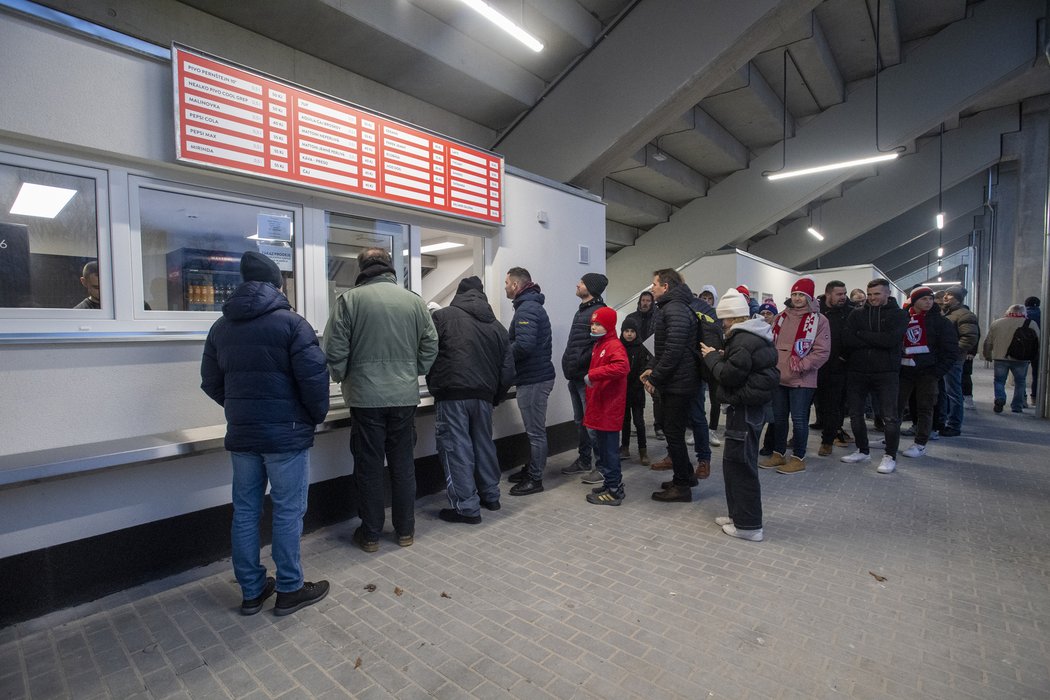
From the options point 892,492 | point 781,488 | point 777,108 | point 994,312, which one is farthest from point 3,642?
point 994,312

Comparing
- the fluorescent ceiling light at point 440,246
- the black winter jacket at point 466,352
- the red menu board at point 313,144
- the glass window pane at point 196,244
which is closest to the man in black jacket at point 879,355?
the black winter jacket at point 466,352

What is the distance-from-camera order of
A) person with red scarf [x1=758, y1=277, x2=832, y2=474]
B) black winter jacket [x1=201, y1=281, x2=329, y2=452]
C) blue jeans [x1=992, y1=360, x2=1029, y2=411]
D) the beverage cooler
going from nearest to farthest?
black winter jacket [x1=201, y1=281, x2=329, y2=452] → the beverage cooler → person with red scarf [x1=758, y1=277, x2=832, y2=474] → blue jeans [x1=992, y1=360, x2=1029, y2=411]

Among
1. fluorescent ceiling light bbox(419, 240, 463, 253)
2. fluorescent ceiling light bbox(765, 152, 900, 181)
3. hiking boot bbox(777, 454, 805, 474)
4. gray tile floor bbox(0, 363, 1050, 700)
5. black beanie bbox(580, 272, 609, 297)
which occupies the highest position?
fluorescent ceiling light bbox(765, 152, 900, 181)

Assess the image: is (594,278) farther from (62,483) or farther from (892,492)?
(62,483)

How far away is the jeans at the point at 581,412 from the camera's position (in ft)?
14.3

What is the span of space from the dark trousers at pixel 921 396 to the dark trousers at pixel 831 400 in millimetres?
496

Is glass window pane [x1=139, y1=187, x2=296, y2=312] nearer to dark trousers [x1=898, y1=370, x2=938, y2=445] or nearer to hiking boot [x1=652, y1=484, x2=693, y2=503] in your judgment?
hiking boot [x1=652, y1=484, x2=693, y2=503]

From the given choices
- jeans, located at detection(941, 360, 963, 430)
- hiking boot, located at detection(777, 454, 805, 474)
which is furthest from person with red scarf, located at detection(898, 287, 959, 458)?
jeans, located at detection(941, 360, 963, 430)

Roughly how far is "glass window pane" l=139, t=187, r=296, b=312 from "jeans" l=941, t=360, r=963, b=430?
23.2ft

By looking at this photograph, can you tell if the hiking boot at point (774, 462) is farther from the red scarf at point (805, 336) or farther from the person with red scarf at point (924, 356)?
the person with red scarf at point (924, 356)

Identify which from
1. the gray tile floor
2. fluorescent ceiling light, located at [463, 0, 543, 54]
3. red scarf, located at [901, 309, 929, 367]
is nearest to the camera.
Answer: the gray tile floor

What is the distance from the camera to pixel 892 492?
394 cm

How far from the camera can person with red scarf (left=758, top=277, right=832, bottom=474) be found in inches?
176

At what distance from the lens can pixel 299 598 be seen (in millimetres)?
2393
